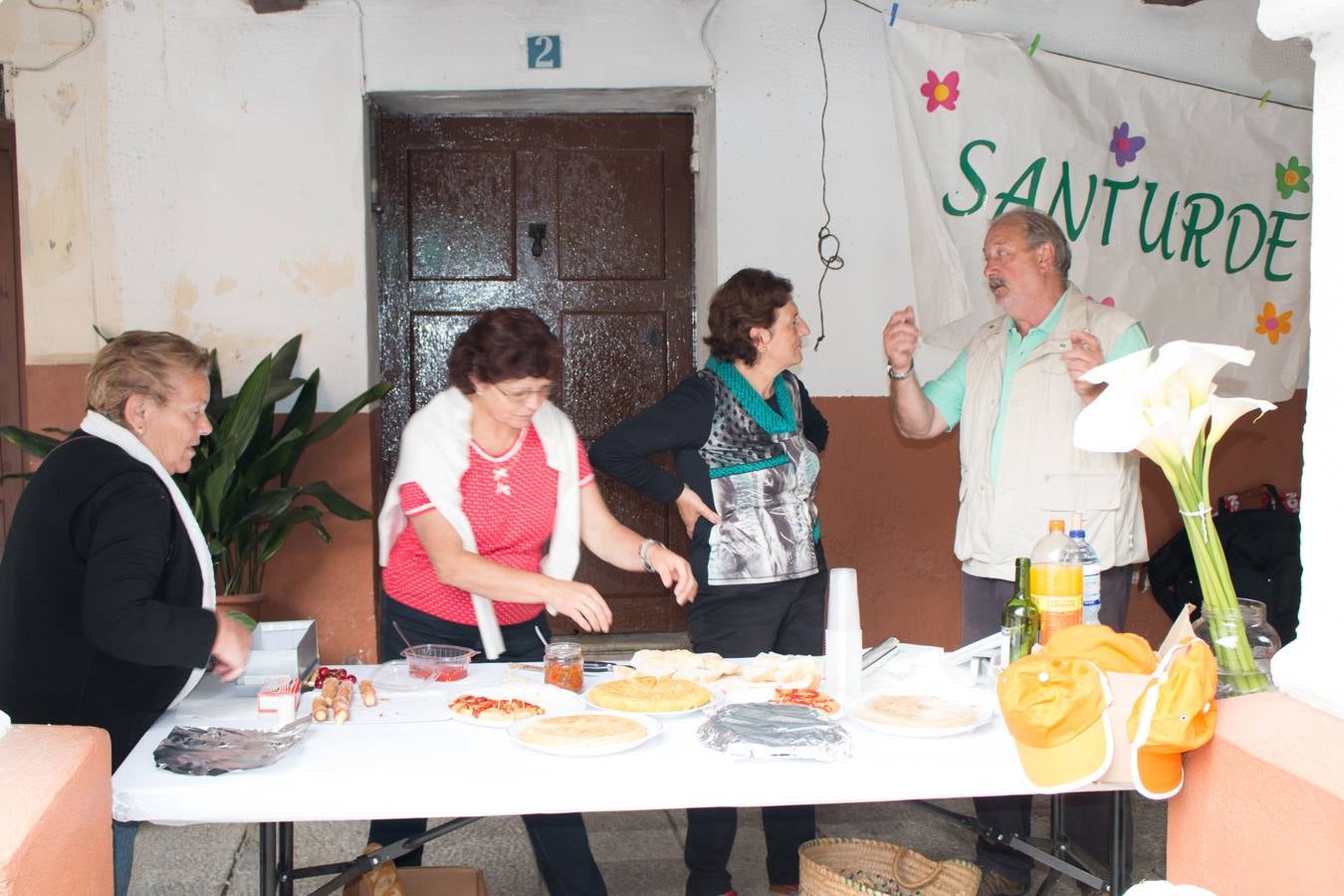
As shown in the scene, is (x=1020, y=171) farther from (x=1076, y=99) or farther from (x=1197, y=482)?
(x=1197, y=482)

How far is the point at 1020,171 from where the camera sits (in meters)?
4.57

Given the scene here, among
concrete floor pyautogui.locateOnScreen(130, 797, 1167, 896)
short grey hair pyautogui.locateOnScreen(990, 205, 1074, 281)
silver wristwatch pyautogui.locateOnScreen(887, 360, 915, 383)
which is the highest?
short grey hair pyautogui.locateOnScreen(990, 205, 1074, 281)

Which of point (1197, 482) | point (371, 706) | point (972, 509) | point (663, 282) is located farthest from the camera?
point (663, 282)

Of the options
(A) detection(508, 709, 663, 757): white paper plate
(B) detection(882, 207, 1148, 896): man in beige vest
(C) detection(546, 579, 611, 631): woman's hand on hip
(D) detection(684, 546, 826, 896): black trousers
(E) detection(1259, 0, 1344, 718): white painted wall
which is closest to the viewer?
(E) detection(1259, 0, 1344, 718): white painted wall

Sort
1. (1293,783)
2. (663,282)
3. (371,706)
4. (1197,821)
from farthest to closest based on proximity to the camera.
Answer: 1. (663,282)
2. (371,706)
3. (1197,821)
4. (1293,783)

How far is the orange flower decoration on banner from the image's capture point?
478cm

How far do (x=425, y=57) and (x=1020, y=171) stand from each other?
227 cm

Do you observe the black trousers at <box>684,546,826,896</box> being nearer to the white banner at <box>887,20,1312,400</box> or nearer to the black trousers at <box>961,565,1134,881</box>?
the black trousers at <box>961,565,1134,881</box>

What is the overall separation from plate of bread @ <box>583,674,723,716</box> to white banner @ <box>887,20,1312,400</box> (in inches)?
101

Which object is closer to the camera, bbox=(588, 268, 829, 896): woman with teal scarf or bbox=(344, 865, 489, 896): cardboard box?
bbox=(344, 865, 489, 896): cardboard box

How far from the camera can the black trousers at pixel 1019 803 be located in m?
3.00

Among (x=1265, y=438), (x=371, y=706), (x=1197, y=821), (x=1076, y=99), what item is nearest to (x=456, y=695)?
(x=371, y=706)

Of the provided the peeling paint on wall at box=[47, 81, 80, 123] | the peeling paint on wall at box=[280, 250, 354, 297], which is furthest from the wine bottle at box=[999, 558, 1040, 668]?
the peeling paint on wall at box=[47, 81, 80, 123]

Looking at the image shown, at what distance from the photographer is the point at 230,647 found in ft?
7.29
